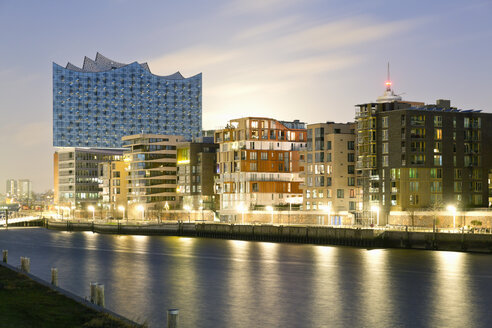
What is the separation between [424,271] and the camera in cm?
8044

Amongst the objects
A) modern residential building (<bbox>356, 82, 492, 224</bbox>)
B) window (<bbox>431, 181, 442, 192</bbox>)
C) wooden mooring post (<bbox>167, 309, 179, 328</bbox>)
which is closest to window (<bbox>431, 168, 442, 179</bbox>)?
modern residential building (<bbox>356, 82, 492, 224</bbox>)

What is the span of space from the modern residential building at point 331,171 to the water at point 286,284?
98.5ft

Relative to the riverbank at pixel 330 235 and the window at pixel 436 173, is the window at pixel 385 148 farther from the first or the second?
the riverbank at pixel 330 235

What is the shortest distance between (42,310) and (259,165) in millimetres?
130066

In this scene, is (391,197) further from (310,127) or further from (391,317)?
(391,317)

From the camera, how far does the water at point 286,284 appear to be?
53.1 meters

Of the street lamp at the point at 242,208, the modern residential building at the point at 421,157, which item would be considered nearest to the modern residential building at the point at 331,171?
the modern residential building at the point at 421,157

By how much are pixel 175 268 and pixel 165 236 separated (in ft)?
247

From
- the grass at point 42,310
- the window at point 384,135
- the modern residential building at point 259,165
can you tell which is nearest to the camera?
the grass at point 42,310

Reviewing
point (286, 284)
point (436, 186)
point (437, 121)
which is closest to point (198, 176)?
point (437, 121)

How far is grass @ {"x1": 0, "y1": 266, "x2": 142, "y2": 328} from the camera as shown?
33344mm

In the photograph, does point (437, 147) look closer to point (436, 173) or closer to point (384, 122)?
point (436, 173)

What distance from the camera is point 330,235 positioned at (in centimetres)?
12219

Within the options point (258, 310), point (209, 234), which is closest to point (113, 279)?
point (258, 310)
